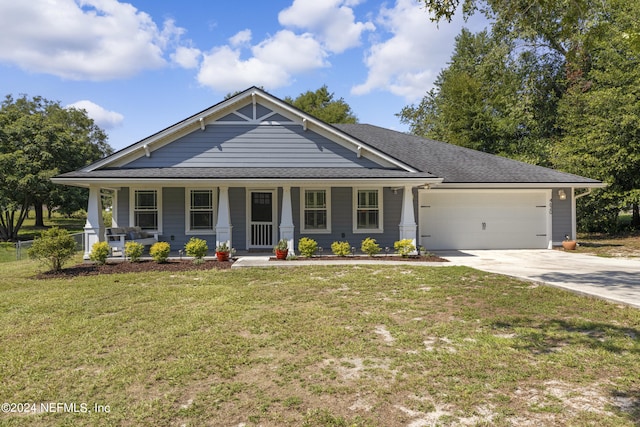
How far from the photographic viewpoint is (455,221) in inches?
595

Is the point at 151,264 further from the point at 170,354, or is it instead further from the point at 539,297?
the point at 539,297

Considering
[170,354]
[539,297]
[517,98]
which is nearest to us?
[170,354]

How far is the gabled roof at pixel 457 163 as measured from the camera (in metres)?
14.9

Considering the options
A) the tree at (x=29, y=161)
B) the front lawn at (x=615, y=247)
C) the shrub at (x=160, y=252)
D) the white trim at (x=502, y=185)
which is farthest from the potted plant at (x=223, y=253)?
the tree at (x=29, y=161)

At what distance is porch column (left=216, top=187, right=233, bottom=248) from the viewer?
12.5 metres

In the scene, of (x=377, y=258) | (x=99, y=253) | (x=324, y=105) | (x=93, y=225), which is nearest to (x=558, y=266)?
(x=377, y=258)

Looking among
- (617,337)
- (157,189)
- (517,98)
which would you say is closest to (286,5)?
(157,189)

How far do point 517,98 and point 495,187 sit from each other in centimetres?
1517

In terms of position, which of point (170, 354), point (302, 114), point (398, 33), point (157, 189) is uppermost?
point (398, 33)

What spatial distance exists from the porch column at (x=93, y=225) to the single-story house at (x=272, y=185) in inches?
1.3

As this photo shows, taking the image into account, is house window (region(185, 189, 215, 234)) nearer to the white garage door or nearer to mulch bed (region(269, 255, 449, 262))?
mulch bed (region(269, 255, 449, 262))

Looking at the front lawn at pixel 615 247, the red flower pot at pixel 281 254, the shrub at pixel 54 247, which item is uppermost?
the shrub at pixel 54 247

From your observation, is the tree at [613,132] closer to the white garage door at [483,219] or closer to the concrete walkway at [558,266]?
the white garage door at [483,219]

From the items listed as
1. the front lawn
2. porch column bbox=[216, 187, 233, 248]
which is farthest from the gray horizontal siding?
the front lawn
